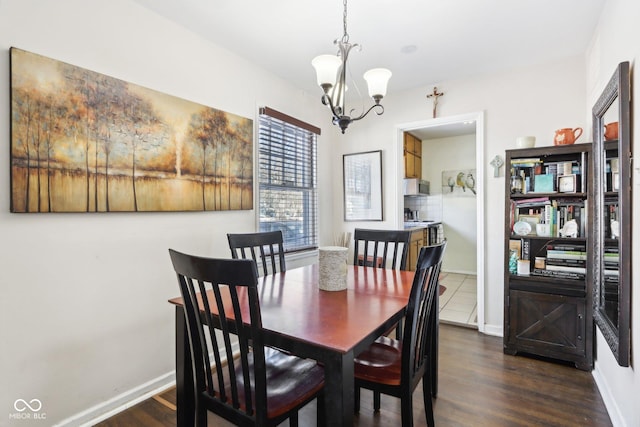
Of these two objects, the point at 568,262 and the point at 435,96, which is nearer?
the point at 568,262

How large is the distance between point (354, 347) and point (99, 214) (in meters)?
1.69

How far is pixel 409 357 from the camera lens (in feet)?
4.68

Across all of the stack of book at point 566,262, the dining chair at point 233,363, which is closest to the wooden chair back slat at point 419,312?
the dining chair at point 233,363

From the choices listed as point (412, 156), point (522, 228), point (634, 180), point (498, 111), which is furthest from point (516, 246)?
point (412, 156)

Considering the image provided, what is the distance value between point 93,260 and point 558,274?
10.9 ft

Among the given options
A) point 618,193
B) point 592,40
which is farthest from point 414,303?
point 592,40

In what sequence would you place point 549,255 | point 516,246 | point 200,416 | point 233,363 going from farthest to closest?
point 516,246 < point 549,255 < point 200,416 < point 233,363

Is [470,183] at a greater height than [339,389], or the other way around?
[470,183]

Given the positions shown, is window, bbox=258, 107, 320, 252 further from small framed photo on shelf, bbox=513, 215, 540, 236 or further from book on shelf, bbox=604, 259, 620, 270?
book on shelf, bbox=604, 259, 620, 270

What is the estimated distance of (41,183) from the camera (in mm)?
1660

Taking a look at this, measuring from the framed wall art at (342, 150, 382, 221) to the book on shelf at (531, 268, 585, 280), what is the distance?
63.1 inches

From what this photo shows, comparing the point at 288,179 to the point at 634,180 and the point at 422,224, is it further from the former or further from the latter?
the point at 422,224

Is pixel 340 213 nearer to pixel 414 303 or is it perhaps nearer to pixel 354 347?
pixel 414 303

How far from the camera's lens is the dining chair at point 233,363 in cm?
111
